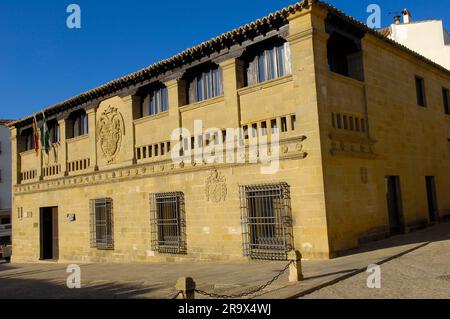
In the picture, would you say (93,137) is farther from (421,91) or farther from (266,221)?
(421,91)

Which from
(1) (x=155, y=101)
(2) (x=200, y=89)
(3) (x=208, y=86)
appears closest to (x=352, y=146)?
(3) (x=208, y=86)

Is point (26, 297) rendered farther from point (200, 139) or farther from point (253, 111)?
point (253, 111)

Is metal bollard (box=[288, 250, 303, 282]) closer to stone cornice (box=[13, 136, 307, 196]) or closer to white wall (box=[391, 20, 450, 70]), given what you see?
stone cornice (box=[13, 136, 307, 196])

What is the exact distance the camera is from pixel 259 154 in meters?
11.4

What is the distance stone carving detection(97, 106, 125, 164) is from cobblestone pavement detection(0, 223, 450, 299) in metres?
4.72

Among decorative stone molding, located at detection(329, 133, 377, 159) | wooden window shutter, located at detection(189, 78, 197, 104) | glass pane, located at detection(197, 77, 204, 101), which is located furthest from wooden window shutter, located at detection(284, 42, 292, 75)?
wooden window shutter, located at detection(189, 78, 197, 104)

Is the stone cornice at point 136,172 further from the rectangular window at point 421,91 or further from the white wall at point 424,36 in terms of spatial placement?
the white wall at point 424,36

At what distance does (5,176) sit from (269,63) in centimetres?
3817

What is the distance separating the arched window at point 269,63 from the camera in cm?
1150

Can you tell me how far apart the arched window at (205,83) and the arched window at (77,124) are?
6.49 metres

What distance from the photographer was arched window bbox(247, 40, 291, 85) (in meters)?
11.5

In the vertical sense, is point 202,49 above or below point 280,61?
above

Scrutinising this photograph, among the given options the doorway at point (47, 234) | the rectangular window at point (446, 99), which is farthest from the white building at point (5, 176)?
the rectangular window at point (446, 99)

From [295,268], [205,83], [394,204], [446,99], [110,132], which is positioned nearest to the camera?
[295,268]
